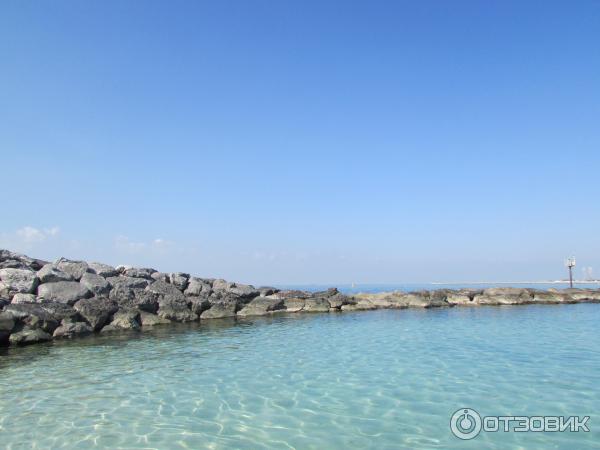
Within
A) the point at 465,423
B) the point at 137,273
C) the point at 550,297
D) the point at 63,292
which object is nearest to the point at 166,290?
the point at 137,273

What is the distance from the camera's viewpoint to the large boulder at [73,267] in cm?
2456

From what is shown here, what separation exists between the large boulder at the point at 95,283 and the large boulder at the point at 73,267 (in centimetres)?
61

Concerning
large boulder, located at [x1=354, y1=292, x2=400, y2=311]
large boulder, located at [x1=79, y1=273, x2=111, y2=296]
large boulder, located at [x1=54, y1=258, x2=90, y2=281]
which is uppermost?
large boulder, located at [x1=54, y1=258, x2=90, y2=281]

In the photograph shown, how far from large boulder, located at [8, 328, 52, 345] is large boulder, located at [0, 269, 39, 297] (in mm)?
3507

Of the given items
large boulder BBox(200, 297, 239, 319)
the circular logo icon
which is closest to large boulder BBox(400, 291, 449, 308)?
large boulder BBox(200, 297, 239, 319)

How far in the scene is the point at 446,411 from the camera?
810 centimetres

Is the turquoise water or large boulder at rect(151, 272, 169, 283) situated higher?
large boulder at rect(151, 272, 169, 283)

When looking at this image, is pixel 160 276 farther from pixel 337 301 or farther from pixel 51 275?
pixel 337 301

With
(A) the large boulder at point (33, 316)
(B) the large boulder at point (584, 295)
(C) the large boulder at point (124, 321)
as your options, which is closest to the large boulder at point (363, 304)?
(C) the large boulder at point (124, 321)

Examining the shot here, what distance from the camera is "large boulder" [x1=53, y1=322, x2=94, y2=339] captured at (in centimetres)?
1908

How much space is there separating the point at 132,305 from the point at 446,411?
19954mm

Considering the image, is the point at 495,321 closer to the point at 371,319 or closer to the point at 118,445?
the point at 371,319

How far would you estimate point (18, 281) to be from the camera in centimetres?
2108

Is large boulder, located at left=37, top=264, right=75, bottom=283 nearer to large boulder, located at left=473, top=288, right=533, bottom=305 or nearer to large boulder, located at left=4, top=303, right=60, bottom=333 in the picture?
large boulder, located at left=4, top=303, right=60, bottom=333
